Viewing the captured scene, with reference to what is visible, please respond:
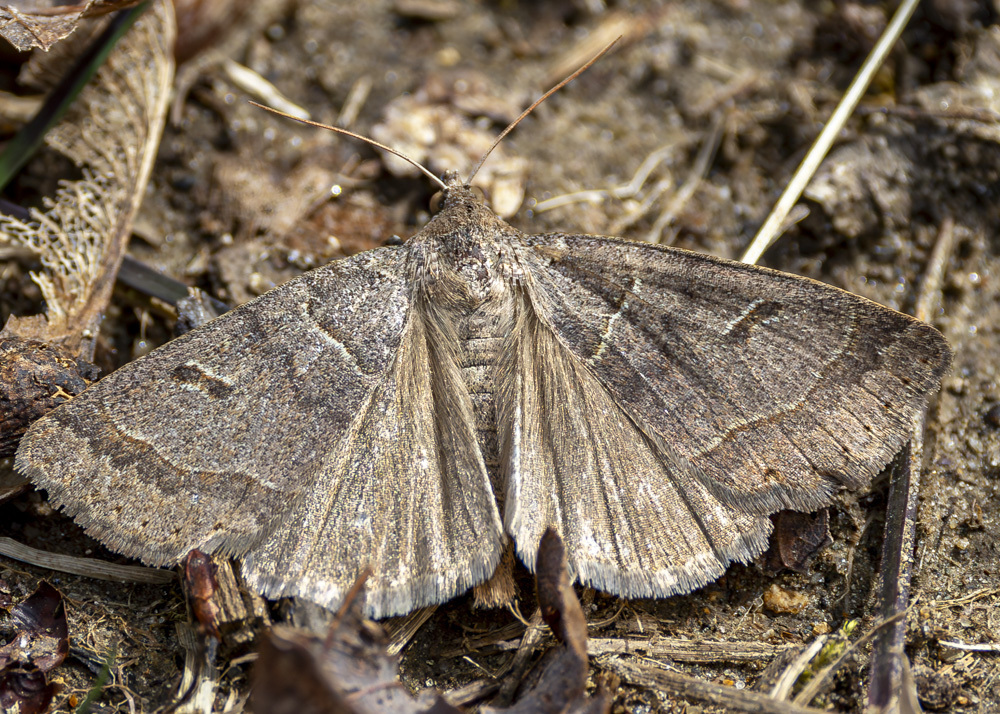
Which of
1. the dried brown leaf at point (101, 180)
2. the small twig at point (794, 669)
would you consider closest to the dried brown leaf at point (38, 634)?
the dried brown leaf at point (101, 180)

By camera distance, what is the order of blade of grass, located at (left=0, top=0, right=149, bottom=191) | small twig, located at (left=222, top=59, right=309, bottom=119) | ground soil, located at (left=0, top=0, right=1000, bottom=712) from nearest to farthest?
1. ground soil, located at (left=0, top=0, right=1000, bottom=712)
2. blade of grass, located at (left=0, top=0, right=149, bottom=191)
3. small twig, located at (left=222, top=59, right=309, bottom=119)

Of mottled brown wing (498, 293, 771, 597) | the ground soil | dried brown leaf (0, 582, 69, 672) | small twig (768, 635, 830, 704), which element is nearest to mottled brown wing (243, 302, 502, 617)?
mottled brown wing (498, 293, 771, 597)

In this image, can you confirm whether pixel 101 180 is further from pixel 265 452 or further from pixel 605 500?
pixel 605 500

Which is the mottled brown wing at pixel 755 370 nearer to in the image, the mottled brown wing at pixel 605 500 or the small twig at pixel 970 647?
the mottled brown wing at pixel 605 500

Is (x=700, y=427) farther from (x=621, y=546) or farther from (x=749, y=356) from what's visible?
(x=621, y=546)

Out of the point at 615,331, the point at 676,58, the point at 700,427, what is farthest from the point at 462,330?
the point at 676,58

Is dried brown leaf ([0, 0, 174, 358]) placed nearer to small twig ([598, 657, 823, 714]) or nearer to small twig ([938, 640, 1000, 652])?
small twig ([598, 657, 823, 714])

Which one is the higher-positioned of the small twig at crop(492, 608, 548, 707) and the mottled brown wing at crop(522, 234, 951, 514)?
the mottled brown wing at crop(522, 234, 951, 514)

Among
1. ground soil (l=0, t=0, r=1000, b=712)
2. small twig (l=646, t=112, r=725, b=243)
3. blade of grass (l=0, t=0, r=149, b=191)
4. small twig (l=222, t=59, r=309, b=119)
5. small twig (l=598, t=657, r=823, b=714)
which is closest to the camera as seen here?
small twig (l=598, t=657, r=823, b=714)
